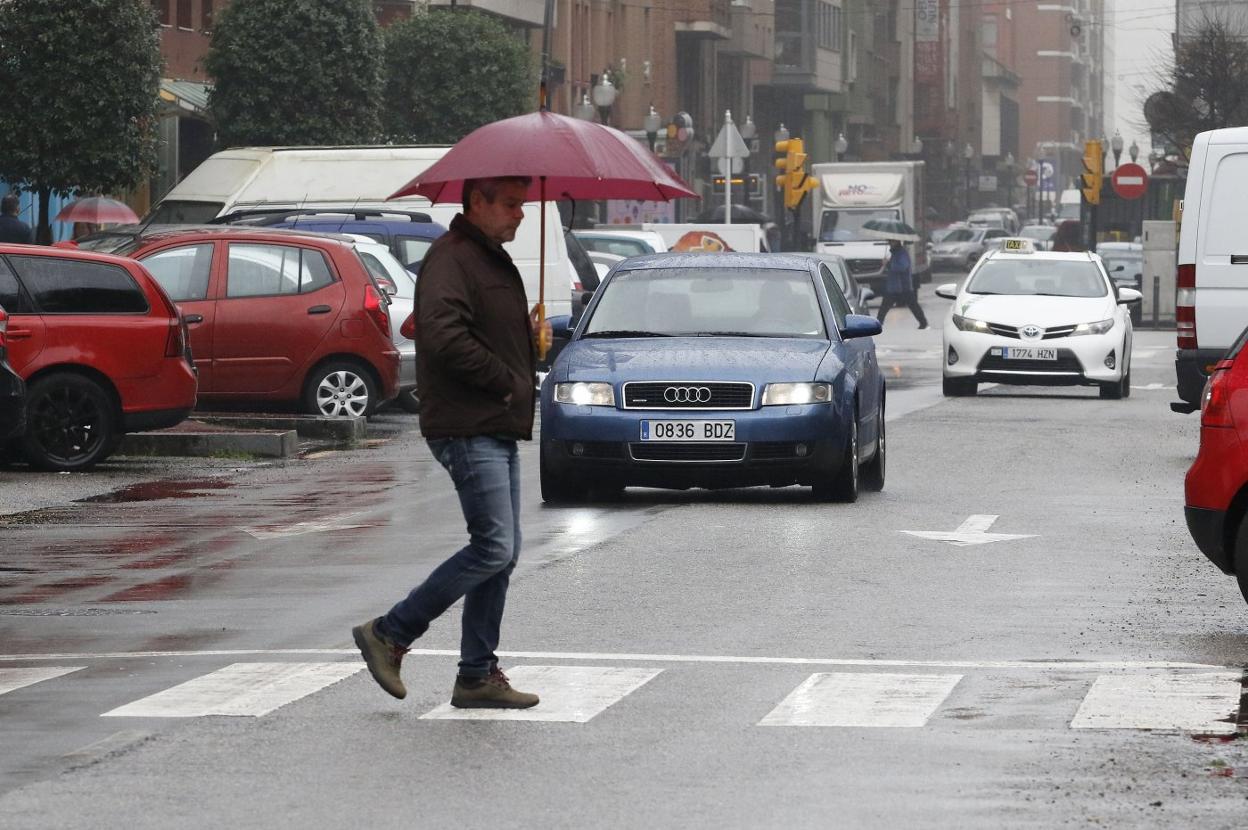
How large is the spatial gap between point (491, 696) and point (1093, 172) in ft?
181

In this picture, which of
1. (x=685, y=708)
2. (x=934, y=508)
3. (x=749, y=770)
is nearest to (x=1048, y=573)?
(x=934, y=508)

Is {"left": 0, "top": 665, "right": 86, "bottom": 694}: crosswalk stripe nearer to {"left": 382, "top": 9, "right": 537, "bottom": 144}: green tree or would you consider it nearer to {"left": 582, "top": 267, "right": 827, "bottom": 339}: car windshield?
{"left": 582, "top": 267, "right": 827, "bottom": 339}: car windshield

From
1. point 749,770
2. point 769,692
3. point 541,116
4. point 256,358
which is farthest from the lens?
point 256,358

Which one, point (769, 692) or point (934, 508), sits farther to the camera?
point (934, 508)

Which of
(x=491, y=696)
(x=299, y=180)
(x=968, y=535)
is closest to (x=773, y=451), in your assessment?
(x=968, y=535)

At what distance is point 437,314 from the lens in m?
8.38

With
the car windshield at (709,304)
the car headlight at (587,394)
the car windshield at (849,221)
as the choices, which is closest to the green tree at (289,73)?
the car windshield at (849,221)

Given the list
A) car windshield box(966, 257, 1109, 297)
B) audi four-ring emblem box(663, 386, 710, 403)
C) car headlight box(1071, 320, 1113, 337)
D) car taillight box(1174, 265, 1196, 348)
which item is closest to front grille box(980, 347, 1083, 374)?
car headlight box(1071, 320, 1113, 337)

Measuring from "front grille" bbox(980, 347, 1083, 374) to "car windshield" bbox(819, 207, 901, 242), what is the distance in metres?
41.1

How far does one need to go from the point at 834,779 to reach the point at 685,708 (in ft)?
4.23

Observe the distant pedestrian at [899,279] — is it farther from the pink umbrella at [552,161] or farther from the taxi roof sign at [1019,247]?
the pink umbrella at [552,161]

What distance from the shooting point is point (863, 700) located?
344 inches

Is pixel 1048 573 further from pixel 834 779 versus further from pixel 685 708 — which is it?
pixel 834 779

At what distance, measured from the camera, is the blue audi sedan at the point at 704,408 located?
1548 centimetres
